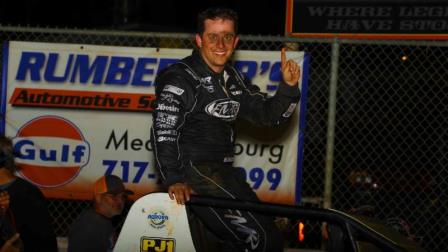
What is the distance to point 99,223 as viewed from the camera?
4.91m

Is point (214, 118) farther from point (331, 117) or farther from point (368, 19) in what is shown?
point (368, 19)

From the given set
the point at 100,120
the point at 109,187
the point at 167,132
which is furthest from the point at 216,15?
the point at 100,120

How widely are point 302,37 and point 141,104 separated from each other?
156cm

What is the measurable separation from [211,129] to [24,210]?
4.16ft

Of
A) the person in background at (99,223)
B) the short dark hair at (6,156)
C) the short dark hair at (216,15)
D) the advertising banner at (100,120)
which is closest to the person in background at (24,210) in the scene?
the short dark hair at (6,156)

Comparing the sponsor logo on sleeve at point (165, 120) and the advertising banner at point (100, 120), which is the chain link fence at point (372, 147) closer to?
the advertising banner at point (100, 120)

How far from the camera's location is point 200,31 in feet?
15.1

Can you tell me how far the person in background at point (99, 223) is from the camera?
479 cm

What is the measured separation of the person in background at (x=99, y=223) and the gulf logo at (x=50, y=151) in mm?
1919

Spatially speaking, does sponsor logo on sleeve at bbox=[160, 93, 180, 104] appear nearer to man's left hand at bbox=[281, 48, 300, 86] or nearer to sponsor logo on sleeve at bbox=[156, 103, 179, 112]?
sponsor logo on sleeve at bbox=[156, 103, 179, 112]

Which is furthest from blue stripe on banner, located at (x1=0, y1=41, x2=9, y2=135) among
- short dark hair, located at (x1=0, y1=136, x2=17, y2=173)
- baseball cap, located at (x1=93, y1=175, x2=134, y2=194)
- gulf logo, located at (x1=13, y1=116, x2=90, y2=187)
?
short dark hair, located at (x1=0, y1=136, x2=17, y2=173)

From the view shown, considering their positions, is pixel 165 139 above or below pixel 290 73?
below

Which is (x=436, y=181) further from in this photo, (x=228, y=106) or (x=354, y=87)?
(x=228, y=106)

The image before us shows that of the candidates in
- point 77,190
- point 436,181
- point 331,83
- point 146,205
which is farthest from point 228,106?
point 436,181
